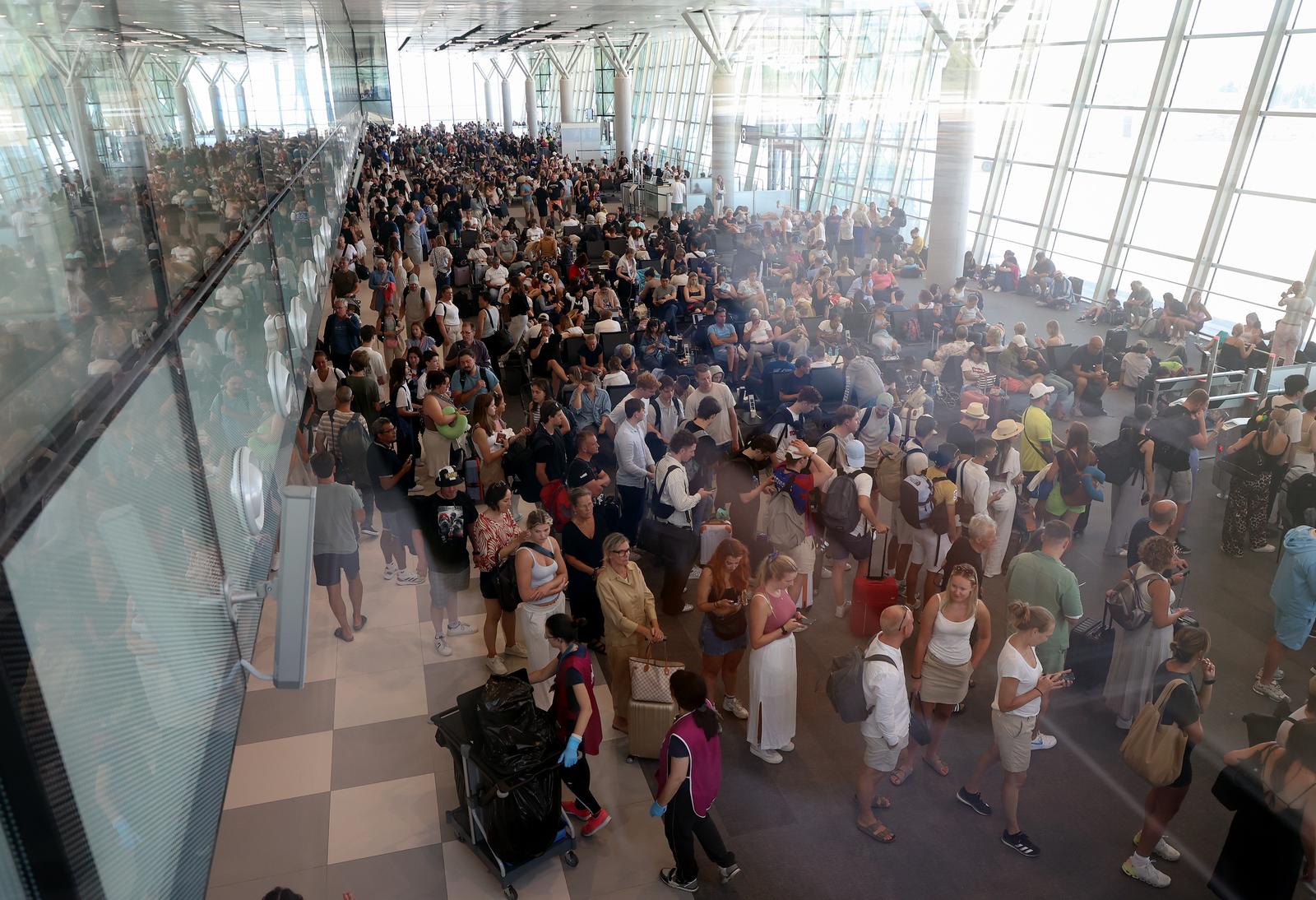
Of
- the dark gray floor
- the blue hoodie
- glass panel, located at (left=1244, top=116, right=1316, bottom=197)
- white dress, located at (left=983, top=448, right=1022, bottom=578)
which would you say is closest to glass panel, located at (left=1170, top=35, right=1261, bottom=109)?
glass panel, located at (left=1244, top=116, right=1316, bottom=197)

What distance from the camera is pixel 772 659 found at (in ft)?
19.5

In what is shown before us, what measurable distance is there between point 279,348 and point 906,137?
84.1 feet

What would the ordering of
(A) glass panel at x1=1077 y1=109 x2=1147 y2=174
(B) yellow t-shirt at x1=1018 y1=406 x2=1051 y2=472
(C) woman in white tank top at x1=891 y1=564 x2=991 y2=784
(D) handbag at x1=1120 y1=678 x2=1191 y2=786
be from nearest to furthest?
(D) handbag at x1=1120 y1=678 x2=1191 y2=786, (C) woman in white tank top at x1=891 y1=564 x2=991 y2=784, (B) yellow t-shirt at x1=1018 y1=406 x2=1051 y2=472, (A) glass panel at x1=1077 y1=109 x2=1147 y2=174

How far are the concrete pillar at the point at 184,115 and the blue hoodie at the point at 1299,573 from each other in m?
7.99

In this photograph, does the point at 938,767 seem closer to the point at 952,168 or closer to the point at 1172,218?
the point at 1172,218

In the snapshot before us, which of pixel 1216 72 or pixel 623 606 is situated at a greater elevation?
pixel 1216 72

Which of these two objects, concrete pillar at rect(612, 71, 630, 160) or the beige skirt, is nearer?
the beige skirt

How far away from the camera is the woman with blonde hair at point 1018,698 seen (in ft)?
17.4

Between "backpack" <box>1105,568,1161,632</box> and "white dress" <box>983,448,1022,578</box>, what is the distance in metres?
1.62

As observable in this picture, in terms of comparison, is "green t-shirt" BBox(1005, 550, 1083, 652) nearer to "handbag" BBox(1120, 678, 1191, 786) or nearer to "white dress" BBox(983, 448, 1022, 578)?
"handbag" BBox(1120, 678, 1191, 786)

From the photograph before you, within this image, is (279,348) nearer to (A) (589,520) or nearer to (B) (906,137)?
(A) (589,520)

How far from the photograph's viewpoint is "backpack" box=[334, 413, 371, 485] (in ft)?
26.8

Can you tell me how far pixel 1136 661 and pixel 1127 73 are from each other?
712 inches

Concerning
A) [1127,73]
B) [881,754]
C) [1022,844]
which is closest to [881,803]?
[881,754]
